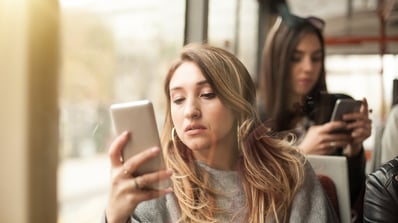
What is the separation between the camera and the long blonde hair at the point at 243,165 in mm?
790

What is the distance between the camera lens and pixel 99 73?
92 cm

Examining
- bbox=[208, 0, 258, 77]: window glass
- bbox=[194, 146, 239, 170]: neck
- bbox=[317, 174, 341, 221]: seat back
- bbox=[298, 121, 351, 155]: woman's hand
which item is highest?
bbox=[208, 0, 258, 77]: window glass

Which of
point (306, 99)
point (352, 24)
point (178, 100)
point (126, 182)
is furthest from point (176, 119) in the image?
point (352, 24)

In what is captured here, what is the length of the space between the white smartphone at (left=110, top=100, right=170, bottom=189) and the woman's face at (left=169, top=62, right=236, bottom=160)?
0.13 feet

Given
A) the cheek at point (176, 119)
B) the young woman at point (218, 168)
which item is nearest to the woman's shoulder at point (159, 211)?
the young woman at point (218, 168)

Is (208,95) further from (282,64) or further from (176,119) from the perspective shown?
(282,64)

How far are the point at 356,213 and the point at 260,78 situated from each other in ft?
1.01

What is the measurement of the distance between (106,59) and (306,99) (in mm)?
396

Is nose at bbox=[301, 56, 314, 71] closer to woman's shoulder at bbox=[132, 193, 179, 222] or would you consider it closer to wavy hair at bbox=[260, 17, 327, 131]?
wavy hair at bbox=[260, 17, 327, 131]

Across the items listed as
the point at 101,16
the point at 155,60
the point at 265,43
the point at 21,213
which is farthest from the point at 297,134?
the point at 21,213

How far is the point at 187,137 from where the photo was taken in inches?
30.9

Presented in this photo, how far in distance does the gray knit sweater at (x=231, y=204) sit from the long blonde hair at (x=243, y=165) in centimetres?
1

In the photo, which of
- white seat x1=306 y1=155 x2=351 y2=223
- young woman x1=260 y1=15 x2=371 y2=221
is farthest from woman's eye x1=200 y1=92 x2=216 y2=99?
white seat x1=306 y1=155 x2=351 y2=223

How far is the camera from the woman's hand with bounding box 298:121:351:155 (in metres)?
0.85
